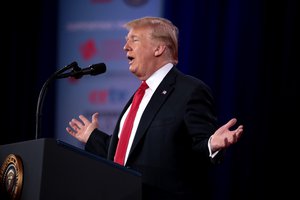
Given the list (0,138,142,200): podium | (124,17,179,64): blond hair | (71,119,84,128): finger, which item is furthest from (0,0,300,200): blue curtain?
(0,138,142,200): podium

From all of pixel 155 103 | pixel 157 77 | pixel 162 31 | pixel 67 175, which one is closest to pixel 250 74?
pixel 162 31

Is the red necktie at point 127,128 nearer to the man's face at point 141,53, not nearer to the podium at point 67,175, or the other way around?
the man's face at point 141,53

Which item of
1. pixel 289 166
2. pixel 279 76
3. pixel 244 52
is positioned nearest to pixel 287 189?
pixel 289 166

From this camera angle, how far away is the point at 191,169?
7.57ft

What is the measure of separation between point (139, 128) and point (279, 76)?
1.53 meters

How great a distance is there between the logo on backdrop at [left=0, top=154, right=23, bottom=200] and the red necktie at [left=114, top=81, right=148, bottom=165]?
0.67 metres

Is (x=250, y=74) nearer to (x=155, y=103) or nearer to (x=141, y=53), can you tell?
(x=141, y=53)

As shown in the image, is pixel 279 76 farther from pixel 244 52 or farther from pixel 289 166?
pixel 289 166

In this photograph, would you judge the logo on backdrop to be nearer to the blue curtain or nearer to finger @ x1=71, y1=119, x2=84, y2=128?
finger @ x1=71, y1=119, x2=84, y2=128

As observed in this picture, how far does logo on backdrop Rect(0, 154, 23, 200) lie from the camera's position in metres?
1.71

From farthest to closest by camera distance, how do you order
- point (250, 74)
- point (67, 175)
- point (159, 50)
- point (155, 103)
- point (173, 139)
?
1. point (250, 74)
2. point (159, 50)
3. point (155, 103)
4. point (173, 139)
5. point (67, 175)

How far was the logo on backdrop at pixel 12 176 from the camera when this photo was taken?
1714 millimetres

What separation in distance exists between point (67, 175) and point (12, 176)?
186 mm

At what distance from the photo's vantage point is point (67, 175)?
1724 mm
